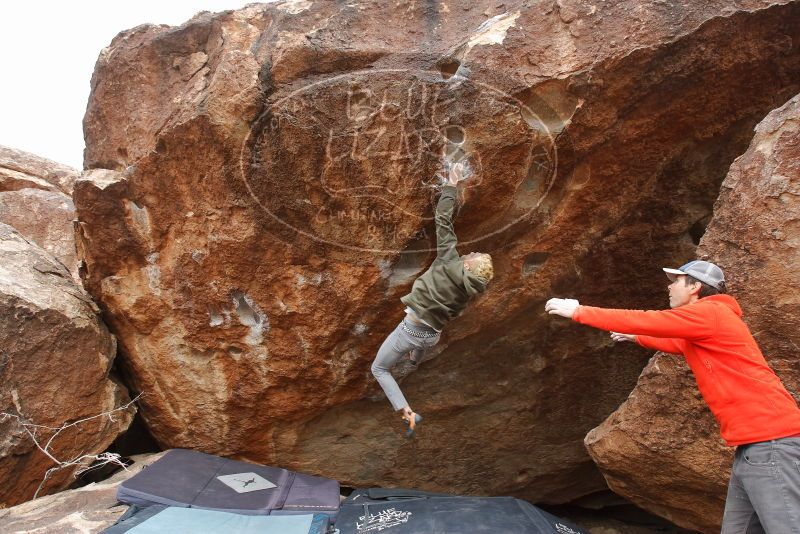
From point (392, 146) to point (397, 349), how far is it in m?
1.22

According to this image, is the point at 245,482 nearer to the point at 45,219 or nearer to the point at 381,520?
the point at 381,520

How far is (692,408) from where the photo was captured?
125 inches

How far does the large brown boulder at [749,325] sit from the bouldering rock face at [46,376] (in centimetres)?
338

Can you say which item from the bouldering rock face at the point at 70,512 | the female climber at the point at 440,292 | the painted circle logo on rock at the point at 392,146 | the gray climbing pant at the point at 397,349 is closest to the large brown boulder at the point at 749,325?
the painted circle logo on rock at the point at 392,146

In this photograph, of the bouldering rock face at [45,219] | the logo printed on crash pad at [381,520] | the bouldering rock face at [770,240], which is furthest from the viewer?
the bouldering rock face at [45,219]

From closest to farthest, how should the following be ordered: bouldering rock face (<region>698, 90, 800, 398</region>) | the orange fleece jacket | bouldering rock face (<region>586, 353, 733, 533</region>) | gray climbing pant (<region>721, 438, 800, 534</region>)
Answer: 1. gray climbing pant (<region>721, 438, 800, 534</region>)
2. the orange fleece jacket
3. bouldering rock face (<region>698, 90, 800, 398</region>)
4. bouldering rock face (<region>586, 353, 733, 533</region>)

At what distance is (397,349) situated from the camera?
352cm

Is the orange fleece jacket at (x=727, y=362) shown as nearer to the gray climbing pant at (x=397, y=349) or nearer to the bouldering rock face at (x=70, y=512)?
the gray climbing pant at (x=397, y=349)

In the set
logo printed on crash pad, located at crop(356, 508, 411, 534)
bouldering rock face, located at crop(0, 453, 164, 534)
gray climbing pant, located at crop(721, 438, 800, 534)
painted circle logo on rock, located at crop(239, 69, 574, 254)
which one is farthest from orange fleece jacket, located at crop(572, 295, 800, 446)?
bouldering rock face, located at crop(0, 453, 164, 534)

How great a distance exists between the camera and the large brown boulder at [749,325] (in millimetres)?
2854

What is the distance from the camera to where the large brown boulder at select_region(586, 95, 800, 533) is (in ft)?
9.36

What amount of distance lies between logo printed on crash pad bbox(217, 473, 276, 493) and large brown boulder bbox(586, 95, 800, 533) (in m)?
2.18

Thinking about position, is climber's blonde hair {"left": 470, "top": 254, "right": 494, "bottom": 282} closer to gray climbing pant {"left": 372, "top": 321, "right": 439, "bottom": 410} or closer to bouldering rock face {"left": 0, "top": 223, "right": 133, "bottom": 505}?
gray climbing pant {"left": 372, "top": 321, "right": 439, "bottom": 410}

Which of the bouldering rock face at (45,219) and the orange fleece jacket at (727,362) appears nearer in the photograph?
the orange fleece jacket at (727,362)
